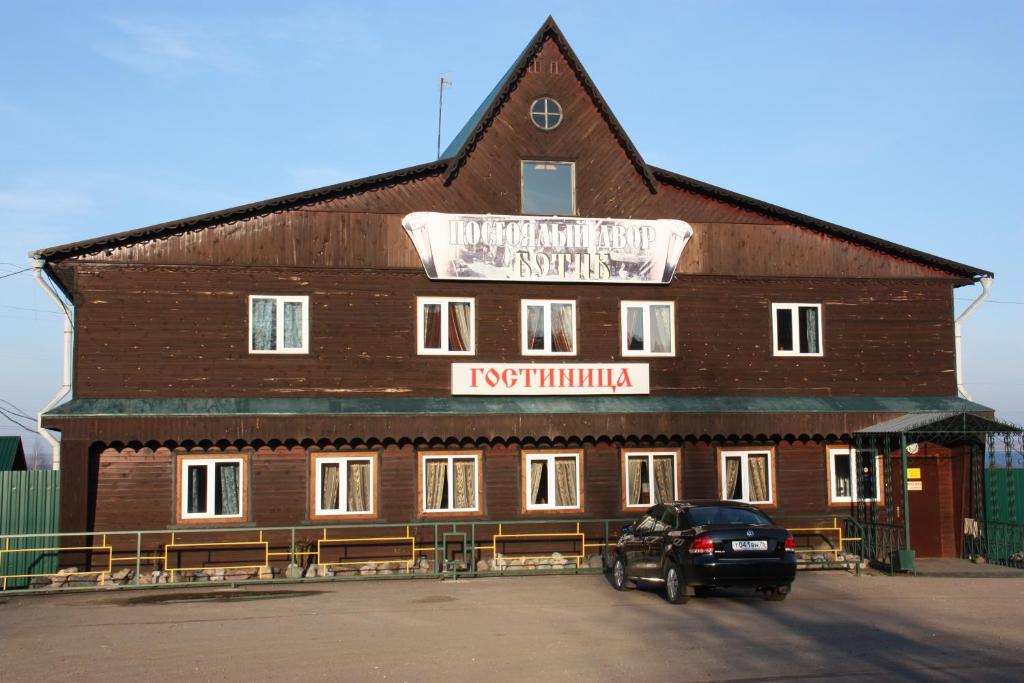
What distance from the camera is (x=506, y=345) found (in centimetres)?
2319

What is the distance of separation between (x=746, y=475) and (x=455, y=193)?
9313mm

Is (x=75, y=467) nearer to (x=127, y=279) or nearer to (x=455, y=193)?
(x=127, y=279)

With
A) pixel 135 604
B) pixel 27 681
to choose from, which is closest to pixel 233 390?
pixel 135 604

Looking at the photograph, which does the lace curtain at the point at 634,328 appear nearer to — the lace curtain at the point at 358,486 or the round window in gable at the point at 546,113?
the round window in gable at the point at 546,113

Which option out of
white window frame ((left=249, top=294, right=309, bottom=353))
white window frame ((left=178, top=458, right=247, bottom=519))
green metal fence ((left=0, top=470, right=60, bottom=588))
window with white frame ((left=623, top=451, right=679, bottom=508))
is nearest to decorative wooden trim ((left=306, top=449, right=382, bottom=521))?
white window frame ((left=178, top=458, right=247, bottom=519))

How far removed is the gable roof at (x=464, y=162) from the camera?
71.1ft

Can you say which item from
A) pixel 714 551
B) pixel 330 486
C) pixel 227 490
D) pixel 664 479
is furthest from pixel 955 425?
pixel 227 490

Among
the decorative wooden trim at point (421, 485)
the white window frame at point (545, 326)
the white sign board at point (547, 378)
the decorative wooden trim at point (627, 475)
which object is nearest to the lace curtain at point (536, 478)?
the decorative wooden trim at point (421, 485)

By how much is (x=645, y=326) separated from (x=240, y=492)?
381 inches

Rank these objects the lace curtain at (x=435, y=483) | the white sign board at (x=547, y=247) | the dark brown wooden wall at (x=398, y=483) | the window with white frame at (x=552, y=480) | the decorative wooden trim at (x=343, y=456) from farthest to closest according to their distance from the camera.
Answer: the window with white frame at (x=552, y=480) → the white sign board at (x=547, y=247) → the lace curtain at (x=435, y=483) → the decorative wooden trim at (x=343, y=456) → the dark brown wooden wall at (x=398, y=483)

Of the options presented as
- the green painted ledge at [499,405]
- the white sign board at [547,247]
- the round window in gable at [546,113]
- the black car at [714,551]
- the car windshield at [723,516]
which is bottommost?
the black car at [714,551]

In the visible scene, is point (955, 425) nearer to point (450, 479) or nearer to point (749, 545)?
point (749, 545)

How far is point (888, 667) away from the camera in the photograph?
1136 centimetres

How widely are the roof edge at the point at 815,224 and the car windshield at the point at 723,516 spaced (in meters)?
9.40
